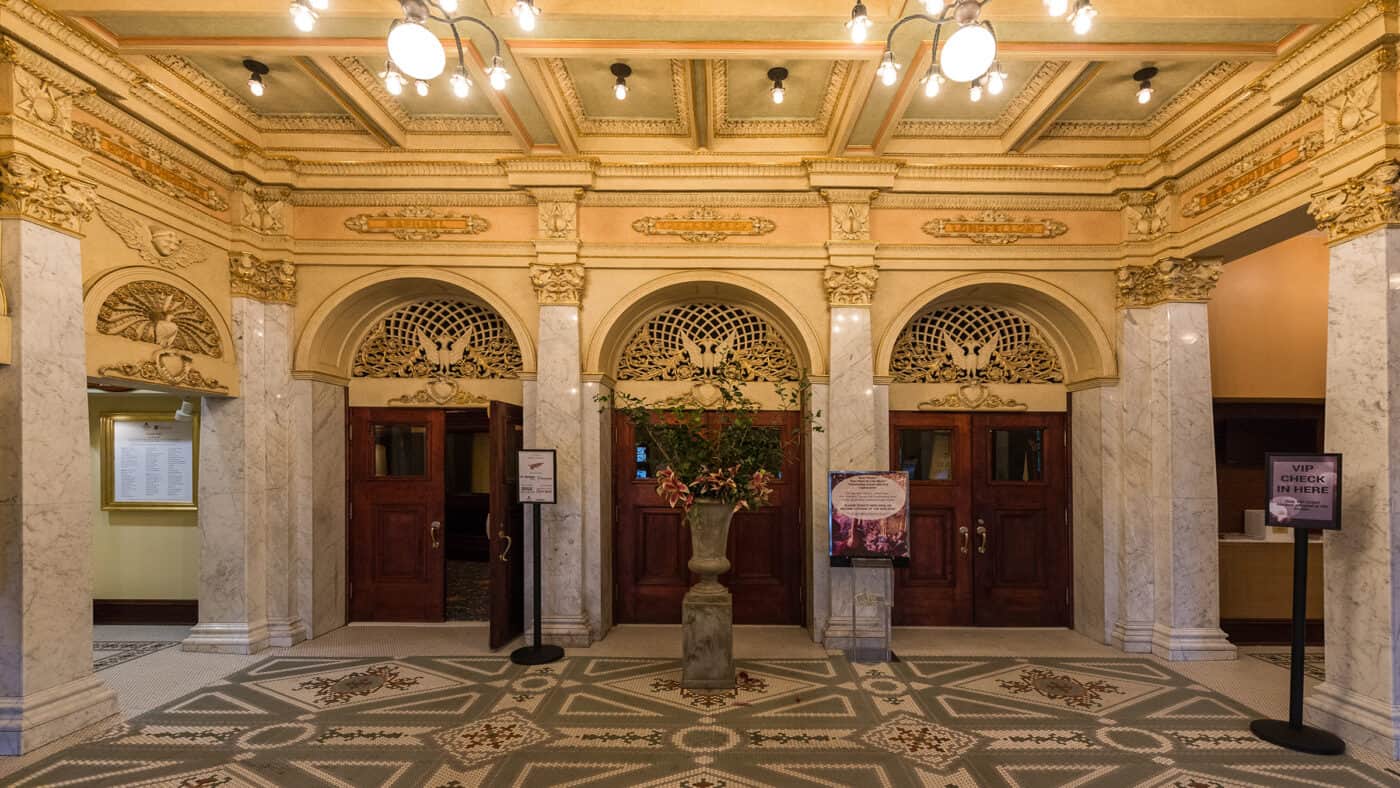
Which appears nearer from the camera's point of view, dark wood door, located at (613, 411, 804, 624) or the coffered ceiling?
the coffered ceiling

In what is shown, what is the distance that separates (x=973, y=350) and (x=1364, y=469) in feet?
10.1

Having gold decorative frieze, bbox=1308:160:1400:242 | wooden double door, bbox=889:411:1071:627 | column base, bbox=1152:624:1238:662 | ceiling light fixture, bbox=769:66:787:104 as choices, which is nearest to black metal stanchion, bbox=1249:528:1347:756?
column base, bbox=1152:624:1238:662

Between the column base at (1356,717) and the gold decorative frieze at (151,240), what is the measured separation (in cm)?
838

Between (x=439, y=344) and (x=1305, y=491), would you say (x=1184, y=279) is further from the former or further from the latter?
(x=439, y=344)

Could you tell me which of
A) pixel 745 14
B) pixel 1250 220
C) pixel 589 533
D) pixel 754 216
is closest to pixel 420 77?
pixel 745 14

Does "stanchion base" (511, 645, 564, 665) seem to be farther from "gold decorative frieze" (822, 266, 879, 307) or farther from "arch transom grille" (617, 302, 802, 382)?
"gold decorative frieze" (822, 266, 879, 307)

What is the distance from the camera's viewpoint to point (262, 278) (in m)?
6.02

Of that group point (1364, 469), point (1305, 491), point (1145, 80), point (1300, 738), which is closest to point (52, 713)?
point (1300, 738)

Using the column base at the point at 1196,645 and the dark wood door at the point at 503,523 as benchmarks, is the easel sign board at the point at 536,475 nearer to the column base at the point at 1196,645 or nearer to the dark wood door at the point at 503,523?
the dark wood door at the point at 503,523

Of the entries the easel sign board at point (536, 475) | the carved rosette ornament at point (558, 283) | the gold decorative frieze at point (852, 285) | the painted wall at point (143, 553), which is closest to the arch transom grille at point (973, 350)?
the gold decorative frieze at point (852, 285)

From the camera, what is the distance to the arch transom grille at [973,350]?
22.1ft

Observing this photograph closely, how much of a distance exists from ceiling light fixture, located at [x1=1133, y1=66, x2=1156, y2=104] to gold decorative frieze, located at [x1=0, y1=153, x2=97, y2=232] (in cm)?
715

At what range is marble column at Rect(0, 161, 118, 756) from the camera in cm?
392

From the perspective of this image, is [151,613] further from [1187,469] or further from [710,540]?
[1187,469]
